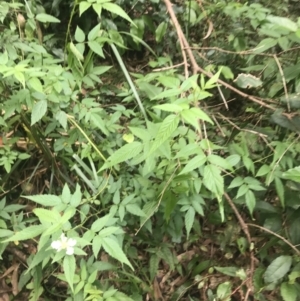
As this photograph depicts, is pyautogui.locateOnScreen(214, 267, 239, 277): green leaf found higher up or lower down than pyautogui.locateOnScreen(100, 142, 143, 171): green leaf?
lower down

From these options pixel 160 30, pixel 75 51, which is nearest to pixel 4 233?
pixel 75 51

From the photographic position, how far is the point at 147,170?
3.80ft

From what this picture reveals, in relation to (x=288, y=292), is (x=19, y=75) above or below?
above

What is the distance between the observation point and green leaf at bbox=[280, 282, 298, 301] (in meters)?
1.26

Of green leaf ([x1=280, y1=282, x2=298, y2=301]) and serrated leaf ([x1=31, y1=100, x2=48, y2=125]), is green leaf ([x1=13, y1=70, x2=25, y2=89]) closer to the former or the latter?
serrated leaf ([x1=31, y1=100, x2=48, y2=125])

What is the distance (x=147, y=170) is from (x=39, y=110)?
38 cm

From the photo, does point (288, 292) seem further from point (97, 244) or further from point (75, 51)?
point (75, 51)

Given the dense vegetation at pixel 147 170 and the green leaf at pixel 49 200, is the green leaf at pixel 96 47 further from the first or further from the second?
the green leaf at pixel 49 200

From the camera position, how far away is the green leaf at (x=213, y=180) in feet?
3.31

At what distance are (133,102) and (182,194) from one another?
24.0 inches

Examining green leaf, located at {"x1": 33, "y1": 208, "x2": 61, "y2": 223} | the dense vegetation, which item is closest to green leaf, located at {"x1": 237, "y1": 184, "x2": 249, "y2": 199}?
the dense vegetation

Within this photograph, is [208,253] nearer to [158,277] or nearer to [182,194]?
[158,277]

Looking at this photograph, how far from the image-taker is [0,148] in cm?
147

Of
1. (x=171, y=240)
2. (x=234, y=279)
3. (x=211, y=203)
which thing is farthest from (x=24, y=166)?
(x=234, y=279)
